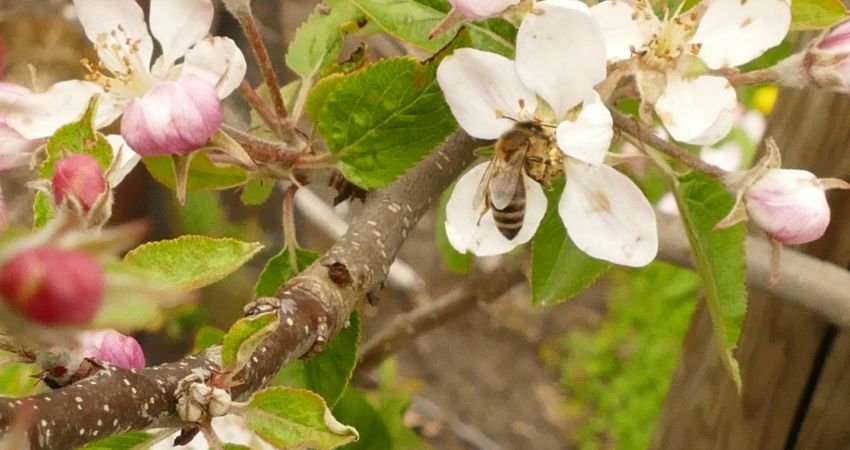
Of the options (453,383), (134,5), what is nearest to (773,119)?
(134,5)

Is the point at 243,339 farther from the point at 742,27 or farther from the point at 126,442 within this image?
the point at 742,27

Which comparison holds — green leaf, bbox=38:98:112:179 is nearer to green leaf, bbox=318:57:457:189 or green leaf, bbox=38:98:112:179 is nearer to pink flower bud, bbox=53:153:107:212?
pink flower bud, bbox=53:153:107:212

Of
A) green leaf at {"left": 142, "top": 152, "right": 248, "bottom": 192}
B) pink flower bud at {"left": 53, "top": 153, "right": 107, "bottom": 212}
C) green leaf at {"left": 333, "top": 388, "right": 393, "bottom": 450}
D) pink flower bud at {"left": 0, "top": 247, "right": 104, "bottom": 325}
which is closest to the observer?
pink flower bud at {"left": 0, "top": 247, "right": 104, "bottom": 325}

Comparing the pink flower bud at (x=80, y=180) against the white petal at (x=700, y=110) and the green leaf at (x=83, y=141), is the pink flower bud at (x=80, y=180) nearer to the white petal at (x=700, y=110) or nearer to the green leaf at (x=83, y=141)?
the green leaf at (x=83, y=141)

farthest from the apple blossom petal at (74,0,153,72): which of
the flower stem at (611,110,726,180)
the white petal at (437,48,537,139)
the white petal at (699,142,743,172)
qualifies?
the white petal at (699,142,743,172)

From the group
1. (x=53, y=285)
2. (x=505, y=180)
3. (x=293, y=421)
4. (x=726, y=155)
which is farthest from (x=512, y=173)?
(x=726, y=155)

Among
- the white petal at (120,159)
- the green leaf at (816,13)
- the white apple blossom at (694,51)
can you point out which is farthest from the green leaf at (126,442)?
the green leaf at (816,13)
